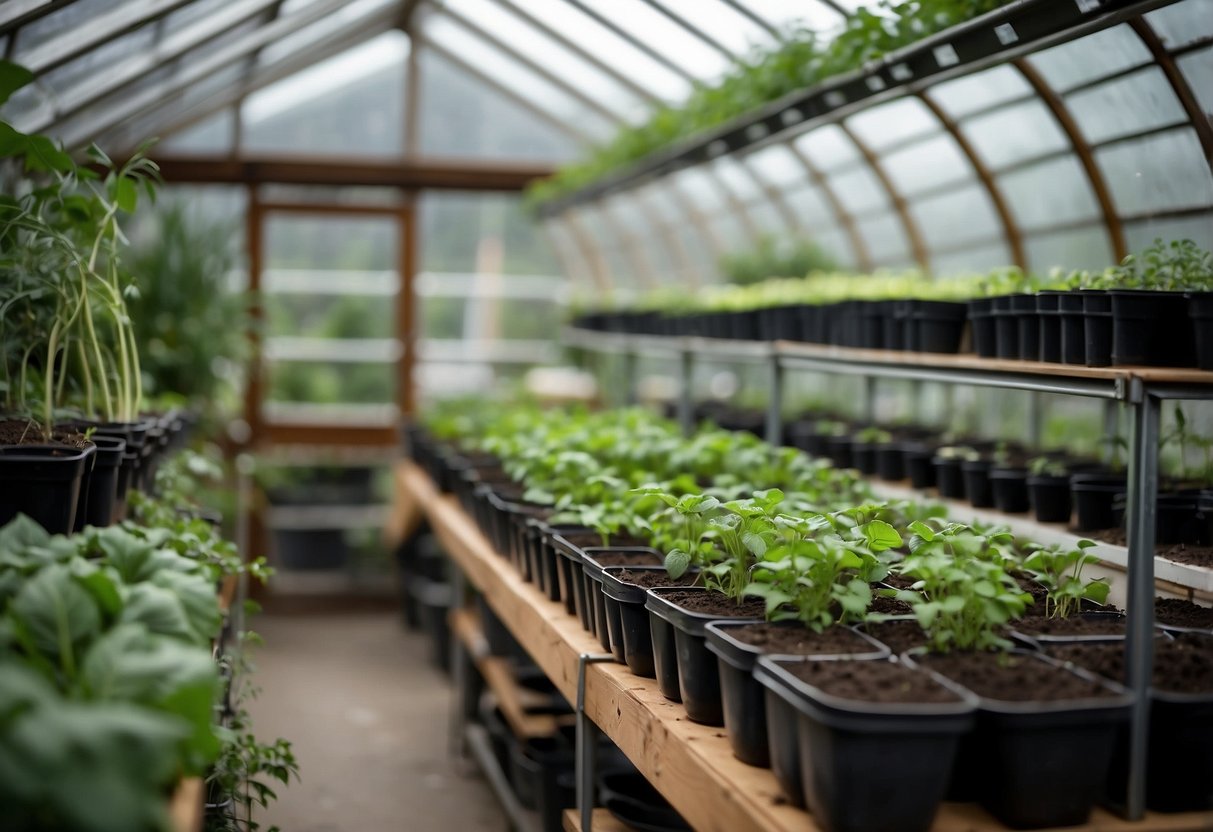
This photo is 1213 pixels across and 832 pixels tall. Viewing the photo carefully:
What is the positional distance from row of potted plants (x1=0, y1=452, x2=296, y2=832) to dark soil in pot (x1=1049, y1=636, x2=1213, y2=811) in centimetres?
142

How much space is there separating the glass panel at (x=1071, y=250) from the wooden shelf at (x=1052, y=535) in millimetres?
1110

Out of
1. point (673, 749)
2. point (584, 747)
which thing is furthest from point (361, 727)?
point (673, 749)

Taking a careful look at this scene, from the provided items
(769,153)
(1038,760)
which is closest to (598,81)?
(769,153)

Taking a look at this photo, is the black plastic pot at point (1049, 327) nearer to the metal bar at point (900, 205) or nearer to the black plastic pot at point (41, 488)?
the black plastic pot at point (41, 488)

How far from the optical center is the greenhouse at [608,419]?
6.18 feet

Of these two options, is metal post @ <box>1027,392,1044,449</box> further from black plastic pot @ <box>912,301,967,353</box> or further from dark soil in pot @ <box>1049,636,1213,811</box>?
dark soil in pot @ <box>1049,636,1213,811</box>

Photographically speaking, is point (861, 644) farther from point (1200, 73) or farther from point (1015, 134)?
point (1015, 134)

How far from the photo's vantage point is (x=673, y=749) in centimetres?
223

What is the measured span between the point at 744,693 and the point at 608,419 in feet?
9.17

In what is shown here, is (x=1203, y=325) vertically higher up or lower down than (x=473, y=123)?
lower down

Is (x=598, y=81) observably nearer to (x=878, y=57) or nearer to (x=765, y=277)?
(x=765, y=277)

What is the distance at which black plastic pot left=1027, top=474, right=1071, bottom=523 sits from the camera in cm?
330

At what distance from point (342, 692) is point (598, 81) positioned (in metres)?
4.16

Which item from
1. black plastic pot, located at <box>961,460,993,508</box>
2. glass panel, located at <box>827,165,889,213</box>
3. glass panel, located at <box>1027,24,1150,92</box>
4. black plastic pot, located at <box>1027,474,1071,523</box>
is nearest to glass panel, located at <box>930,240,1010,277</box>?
glass panel, located at <box>827,165,889,213</box>
